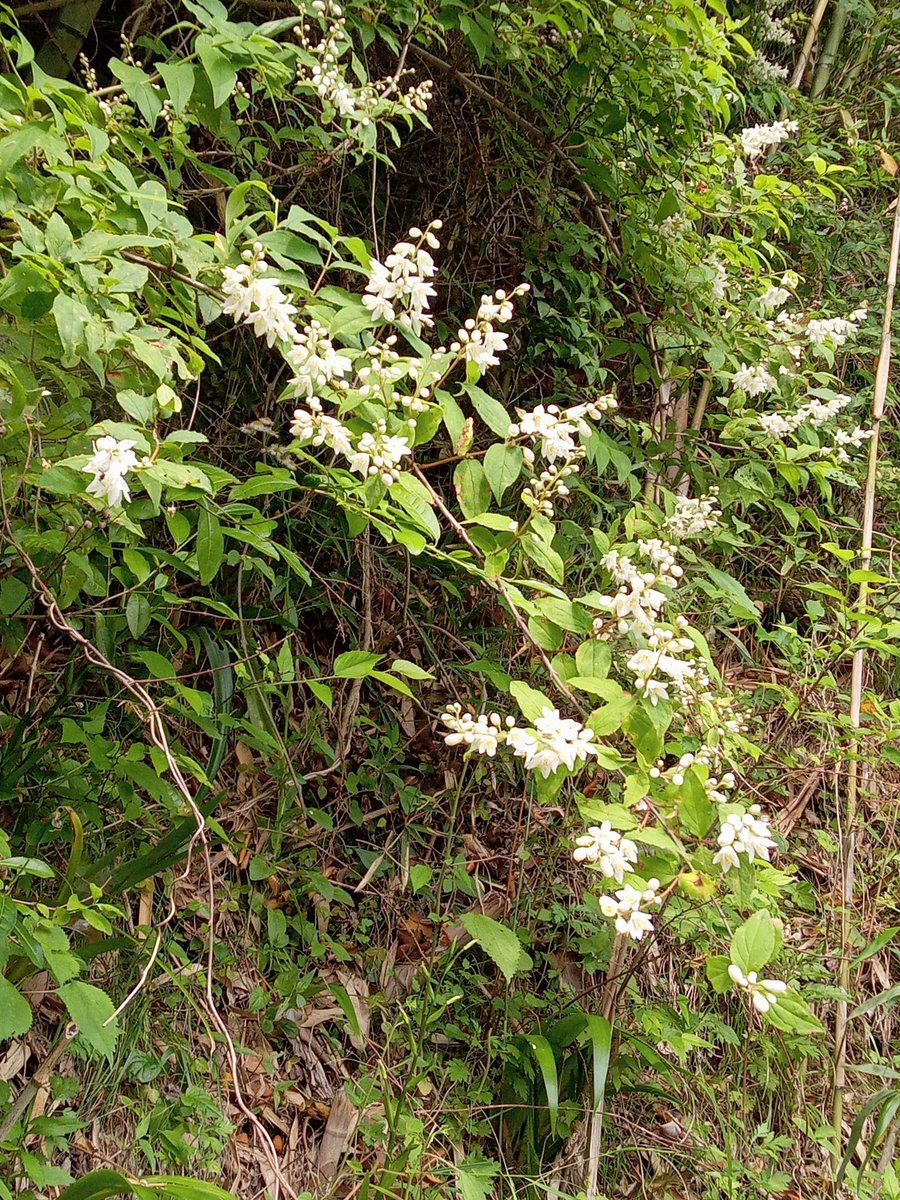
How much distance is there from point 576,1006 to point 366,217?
2.32 m

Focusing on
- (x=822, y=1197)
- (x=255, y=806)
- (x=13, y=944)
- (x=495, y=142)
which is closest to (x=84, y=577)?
(x=13, y=944)

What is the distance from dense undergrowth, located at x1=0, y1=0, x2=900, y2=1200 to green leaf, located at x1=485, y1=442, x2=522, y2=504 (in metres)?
0.06

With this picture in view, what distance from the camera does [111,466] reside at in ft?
3.64

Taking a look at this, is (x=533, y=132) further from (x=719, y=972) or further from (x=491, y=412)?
(x=719, y=972)

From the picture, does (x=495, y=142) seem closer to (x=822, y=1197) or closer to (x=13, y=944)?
(x=13, y=944)

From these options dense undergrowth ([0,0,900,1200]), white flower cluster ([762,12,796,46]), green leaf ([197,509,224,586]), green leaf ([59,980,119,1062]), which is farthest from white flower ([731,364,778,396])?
green leaf ([59,980,119,1062])

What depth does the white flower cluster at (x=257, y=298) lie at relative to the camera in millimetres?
1242

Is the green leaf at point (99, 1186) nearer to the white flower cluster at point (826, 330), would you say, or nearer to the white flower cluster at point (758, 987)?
the white flower cluster at point (758, 987)

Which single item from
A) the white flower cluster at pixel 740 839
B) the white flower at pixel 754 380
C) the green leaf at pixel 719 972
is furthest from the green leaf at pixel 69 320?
the white flower at pixel 754 380

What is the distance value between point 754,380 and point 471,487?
1.24m

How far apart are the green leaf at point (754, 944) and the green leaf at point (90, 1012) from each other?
860 millimetres

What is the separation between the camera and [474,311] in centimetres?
294

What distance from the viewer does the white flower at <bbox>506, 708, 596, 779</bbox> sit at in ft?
4.32

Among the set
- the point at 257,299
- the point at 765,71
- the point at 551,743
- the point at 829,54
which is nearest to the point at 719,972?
the point at 551,743
